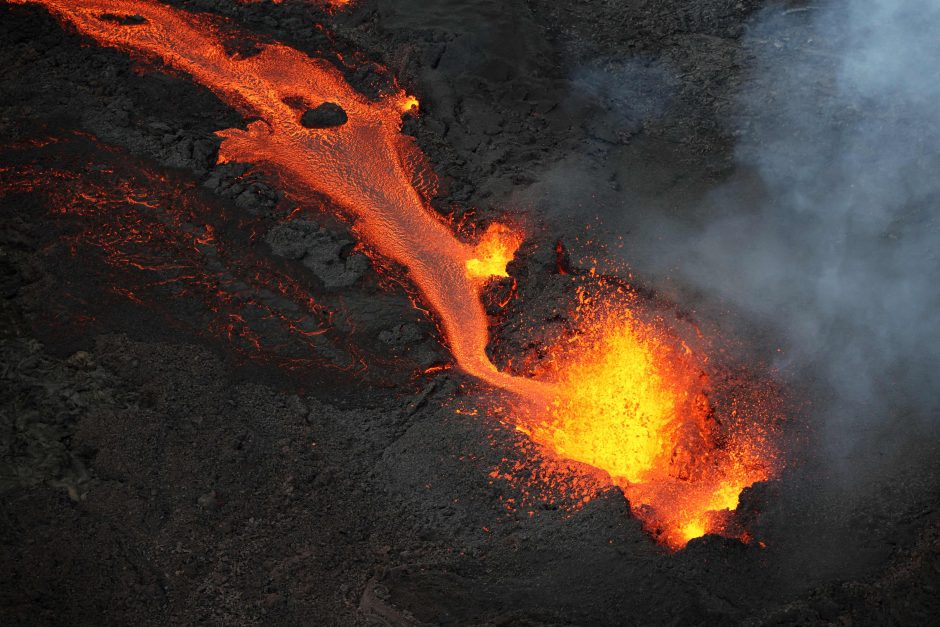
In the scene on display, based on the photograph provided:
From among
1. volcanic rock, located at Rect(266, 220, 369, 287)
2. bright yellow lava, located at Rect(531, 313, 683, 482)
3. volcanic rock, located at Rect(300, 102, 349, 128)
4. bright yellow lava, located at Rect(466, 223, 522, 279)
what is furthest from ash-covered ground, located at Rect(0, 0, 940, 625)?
volcanic rock, located at Rect(300, 102, 349, 128)

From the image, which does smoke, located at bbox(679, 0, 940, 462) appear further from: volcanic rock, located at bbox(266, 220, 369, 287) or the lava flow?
volcanic rock, located at bbox(266, 220, 369, 287)

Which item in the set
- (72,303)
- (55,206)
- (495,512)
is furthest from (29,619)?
(55,206)

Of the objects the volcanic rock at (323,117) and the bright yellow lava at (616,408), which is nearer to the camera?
the bright yellow lava at (616,408)

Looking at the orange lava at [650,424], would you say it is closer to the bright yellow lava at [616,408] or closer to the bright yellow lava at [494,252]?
the bright yellow lava at [616,408]

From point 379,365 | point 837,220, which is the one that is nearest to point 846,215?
point 837,220

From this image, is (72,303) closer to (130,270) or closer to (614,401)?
→ (130,270)

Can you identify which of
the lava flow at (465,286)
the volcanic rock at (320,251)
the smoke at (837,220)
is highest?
the smoke at (837,220)

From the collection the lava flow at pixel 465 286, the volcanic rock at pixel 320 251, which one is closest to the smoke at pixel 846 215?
the lava flow at pixel 465 286
